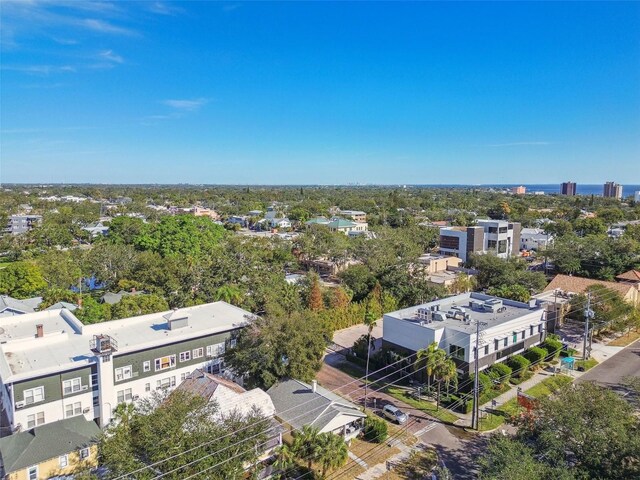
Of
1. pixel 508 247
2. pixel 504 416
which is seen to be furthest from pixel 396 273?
pixel 508 247

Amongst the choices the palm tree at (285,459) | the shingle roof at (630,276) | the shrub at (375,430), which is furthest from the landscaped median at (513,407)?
the shingle roof at (630,276)

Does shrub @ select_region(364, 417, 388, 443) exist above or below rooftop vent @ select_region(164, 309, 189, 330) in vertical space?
below

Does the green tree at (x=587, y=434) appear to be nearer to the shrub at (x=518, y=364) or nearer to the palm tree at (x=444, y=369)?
the palm tree at (x=444, y=369)

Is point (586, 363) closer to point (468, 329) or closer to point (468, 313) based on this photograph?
point (468, 313)

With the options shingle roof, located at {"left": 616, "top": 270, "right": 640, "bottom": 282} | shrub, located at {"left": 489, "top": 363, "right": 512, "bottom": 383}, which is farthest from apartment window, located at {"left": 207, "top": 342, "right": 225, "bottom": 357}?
shingle roof, located at {"left": 616, "top": 270, "right": 640, "bottom": 282}

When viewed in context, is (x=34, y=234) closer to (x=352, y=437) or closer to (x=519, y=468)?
(x=352, y=437)

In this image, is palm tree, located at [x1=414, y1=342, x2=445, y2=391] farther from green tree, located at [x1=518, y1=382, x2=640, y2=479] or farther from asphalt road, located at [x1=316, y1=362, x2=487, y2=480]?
green tree, located at [x1=518, y1=382, x2=640, y2=479]

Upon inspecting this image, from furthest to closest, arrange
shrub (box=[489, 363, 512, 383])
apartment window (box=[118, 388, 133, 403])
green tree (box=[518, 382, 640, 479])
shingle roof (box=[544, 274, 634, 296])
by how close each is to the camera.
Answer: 1. shingle roof (box=[544, 274, 634, 296])
2. shrub (box=[489, 363, 512, 383])
3. apartment window (box=[118, 388, 133, 403])
4. green tree (box=[518, 382, 640, 479])

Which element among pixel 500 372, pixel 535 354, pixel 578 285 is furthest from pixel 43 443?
pixel 578 285
